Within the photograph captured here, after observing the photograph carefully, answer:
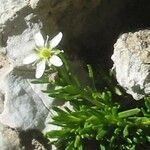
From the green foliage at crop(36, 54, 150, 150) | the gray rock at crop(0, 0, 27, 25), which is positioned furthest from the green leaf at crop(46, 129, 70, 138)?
the gray rock at crop(0, 0, 27, 25)

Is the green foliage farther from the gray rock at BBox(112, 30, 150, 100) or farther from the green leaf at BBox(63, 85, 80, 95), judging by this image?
the gray rock at BBox(112, 30, 150, 100)

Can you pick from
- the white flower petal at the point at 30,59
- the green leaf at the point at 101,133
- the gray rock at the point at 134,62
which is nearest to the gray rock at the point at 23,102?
the white flower petal at the point at 30,59

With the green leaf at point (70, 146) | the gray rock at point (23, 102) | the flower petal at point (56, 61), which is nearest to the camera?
the flower petal at point (56, 61)

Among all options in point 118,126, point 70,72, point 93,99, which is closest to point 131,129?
point 118,126

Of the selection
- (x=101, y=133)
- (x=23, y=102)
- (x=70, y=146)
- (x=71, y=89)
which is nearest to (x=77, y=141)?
(x=70, y=146)

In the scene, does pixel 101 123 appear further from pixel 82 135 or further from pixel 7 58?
pixel 7 58

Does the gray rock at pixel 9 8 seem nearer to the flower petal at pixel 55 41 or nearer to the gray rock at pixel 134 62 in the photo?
the flower petal at pixel 55 41

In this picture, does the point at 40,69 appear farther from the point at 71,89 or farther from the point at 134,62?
the point at 134,62

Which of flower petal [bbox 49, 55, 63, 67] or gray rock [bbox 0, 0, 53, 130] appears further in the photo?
gray rock [bbox 0, 0, 53, 130]
